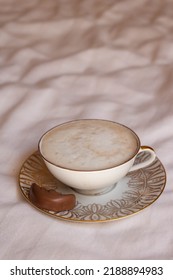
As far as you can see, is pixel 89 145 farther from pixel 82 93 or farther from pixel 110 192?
pixel 82 93

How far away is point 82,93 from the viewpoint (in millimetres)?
833

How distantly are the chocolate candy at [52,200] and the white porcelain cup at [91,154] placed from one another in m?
0.02

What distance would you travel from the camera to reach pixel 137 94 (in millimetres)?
819

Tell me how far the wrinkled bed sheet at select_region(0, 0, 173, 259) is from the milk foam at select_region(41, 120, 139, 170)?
0.21 ft

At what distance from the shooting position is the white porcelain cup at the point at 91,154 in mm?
516

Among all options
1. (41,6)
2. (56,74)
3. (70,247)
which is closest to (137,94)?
(56,74)

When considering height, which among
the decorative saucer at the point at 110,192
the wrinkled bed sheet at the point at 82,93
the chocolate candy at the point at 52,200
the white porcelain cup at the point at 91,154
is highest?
the white porcelain cup at the point at 91,154

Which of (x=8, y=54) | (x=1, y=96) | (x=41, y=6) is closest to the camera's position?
(x=1, y=96)

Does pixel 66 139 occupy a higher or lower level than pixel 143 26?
higher

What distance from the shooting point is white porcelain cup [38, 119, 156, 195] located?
52cm

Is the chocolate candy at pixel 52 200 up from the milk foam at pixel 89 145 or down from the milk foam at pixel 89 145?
down

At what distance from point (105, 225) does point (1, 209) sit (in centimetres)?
12

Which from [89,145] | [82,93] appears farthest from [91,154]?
[82,93]
